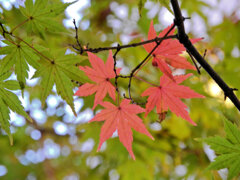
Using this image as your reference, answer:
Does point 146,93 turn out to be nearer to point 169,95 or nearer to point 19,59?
point 169,95

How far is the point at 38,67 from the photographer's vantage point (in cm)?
74

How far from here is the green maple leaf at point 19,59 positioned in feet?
2.35

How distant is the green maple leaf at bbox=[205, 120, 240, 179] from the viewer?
696 millimetres

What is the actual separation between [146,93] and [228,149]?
309 millimetres

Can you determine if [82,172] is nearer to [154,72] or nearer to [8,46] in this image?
[154,72]

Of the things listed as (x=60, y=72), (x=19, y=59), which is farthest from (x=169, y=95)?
(x=19, y=59)

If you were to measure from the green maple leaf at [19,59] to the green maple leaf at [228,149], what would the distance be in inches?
24.3

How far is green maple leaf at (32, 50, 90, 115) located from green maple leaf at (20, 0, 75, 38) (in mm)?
143

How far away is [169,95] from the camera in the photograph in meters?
0.76

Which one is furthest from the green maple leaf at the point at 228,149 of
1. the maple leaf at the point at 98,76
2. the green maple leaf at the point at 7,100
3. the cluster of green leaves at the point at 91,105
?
the green maple leaf at the point at 7,100

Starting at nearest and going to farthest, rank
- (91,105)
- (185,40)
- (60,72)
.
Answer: (185,40) → (60,72) → (91,105)

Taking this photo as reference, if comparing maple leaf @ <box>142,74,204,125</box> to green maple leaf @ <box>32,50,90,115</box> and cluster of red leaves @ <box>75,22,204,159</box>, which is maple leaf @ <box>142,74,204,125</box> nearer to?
cluster of red leaves @ <box>75,22,204,159</box>

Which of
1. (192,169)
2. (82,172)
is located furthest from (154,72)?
(82,172)

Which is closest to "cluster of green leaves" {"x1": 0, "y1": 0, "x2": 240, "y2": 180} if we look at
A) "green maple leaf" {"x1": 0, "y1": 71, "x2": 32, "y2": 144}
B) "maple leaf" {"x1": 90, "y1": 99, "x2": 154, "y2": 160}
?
"green maple leaf" {"x1": 0, "y1": 71, "x2": 32, "y2": 144}
